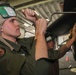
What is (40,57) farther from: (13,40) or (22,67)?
(13,40)

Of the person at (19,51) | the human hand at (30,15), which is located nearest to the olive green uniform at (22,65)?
the person at (19,51)

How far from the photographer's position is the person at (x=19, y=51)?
105 cm

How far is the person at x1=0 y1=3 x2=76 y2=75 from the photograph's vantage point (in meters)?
1.05

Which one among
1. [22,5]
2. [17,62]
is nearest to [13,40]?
[17,62]

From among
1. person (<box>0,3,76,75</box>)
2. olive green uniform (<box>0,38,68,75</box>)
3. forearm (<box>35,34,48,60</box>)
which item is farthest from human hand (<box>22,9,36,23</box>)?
olive green uniform (<box>0,38,68,75</box>)

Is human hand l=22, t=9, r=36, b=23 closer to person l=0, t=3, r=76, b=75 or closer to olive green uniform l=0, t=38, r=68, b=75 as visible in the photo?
person l=0, t=3, r=76, b=75

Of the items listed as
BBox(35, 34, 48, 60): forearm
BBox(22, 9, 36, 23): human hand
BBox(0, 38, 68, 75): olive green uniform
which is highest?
BBox(22, 9, 36, 23): human hand

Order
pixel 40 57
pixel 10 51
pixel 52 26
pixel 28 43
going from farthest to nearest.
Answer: pixel 52 26
pixel 28 43
pixel 10 51
pixel 40 57

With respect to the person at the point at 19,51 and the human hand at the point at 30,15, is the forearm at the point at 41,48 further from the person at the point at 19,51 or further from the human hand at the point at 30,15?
the human hand at the point at 30,15

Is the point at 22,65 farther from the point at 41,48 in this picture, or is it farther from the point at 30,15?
the point at 30,15

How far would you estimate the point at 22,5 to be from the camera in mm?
2318

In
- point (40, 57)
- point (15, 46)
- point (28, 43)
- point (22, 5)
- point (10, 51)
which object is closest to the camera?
point (40, 57)

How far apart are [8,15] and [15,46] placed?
8.9 inches

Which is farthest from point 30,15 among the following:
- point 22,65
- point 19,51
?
point 22,65
